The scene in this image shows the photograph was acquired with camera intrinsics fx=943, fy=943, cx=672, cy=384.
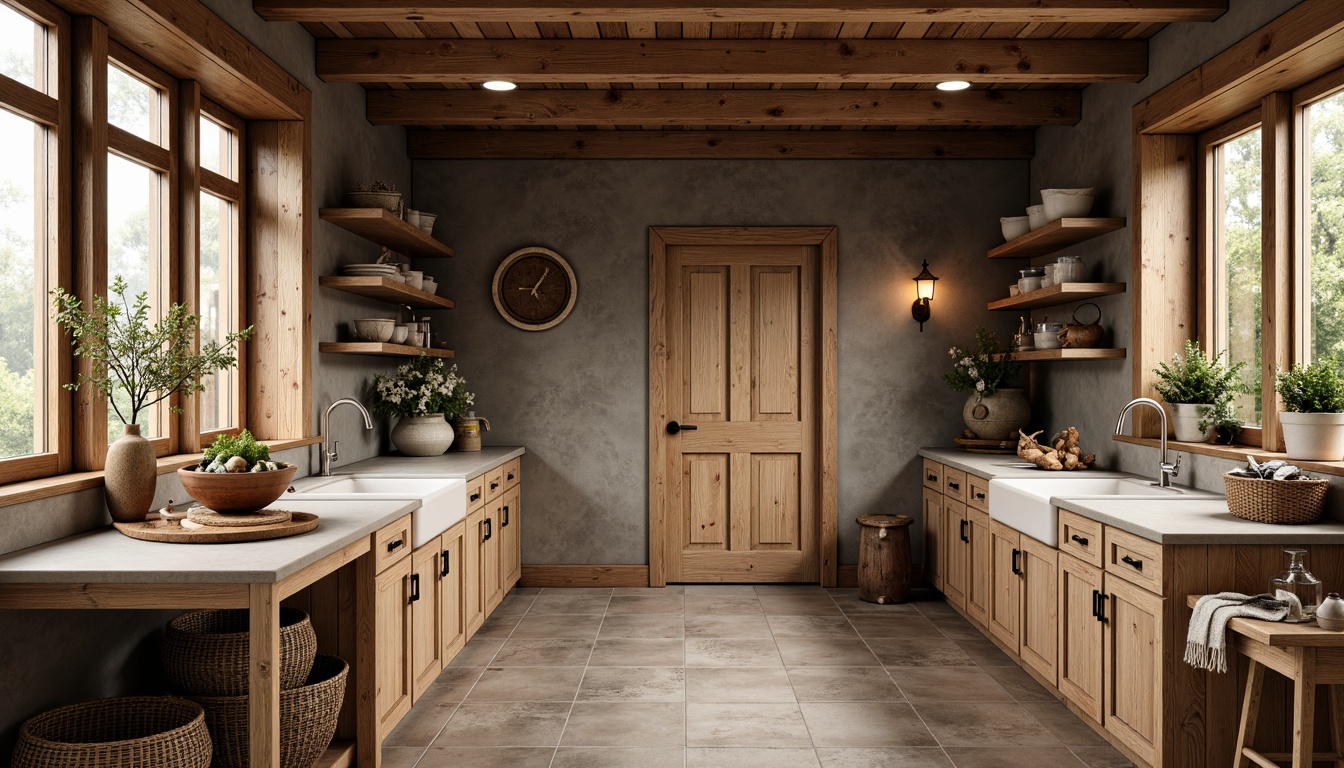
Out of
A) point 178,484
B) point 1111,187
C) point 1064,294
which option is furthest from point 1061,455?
point 178,484

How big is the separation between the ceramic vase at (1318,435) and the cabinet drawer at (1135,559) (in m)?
0.70

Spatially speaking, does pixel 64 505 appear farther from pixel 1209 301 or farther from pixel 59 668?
pixel 1209 301

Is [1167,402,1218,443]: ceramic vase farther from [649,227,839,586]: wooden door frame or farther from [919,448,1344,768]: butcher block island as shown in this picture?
[649,227,839,586]: wooden door frame

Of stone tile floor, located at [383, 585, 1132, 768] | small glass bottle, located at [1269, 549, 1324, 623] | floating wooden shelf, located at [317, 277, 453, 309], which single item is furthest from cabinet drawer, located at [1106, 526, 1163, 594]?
floating wooden shelf, located at [317, 277, 453, 309]

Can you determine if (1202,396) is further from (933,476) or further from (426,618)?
(426,618)

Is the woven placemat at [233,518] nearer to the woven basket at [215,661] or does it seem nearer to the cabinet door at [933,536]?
the woven basket at [215,661]

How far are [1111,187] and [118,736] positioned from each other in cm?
462

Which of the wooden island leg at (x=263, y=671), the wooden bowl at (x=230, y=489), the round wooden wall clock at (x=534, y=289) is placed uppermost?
the round wooden wall clock at (x=534, y=289)

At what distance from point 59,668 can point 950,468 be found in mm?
4189

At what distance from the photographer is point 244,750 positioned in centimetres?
265

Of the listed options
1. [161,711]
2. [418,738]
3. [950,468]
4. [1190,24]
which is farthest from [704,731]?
[1190,24]

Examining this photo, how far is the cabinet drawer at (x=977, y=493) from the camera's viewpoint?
460cm

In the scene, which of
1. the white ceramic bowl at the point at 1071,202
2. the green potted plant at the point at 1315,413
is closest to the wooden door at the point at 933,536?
the white ceramic bowl at the point at 1071,202

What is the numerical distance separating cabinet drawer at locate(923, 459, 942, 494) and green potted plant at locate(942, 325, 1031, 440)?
31cm
